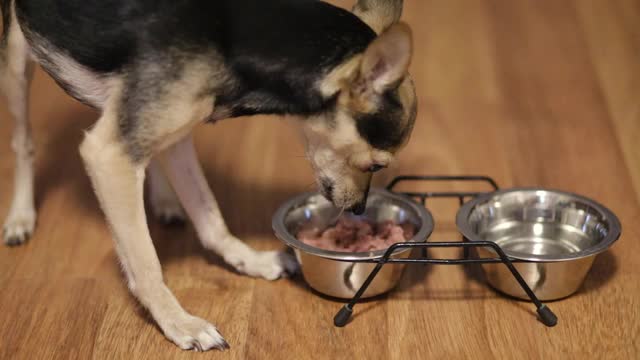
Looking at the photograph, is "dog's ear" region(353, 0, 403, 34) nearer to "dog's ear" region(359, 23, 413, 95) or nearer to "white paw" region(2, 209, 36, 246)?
"dog's ear" region(359, 23, 413, 95)

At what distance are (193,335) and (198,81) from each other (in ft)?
2.26

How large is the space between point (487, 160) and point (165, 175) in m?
1.20

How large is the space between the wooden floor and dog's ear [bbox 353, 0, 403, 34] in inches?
31.3

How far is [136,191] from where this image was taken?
254 cm

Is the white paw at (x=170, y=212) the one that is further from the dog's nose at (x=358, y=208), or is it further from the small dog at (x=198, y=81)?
the dog's nose at (x=358, y=208)

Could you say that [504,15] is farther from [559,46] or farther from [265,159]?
[265,159]

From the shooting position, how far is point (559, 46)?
4441 millimetres

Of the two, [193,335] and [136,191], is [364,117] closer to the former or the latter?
[136,191]

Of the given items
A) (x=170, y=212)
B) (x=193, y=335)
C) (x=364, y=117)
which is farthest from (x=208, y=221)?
(x=364, y=117)

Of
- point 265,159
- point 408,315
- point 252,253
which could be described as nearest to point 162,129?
point 252,253

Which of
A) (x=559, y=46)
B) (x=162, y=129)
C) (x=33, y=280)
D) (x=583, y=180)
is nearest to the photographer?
(x=162, y=129)

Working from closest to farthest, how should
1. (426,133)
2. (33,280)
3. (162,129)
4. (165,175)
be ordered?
(162,129)
(33,280)
(165,175)
(426,133)

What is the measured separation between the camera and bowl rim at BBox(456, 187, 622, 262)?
2.63m

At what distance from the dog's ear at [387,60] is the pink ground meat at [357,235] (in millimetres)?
604
